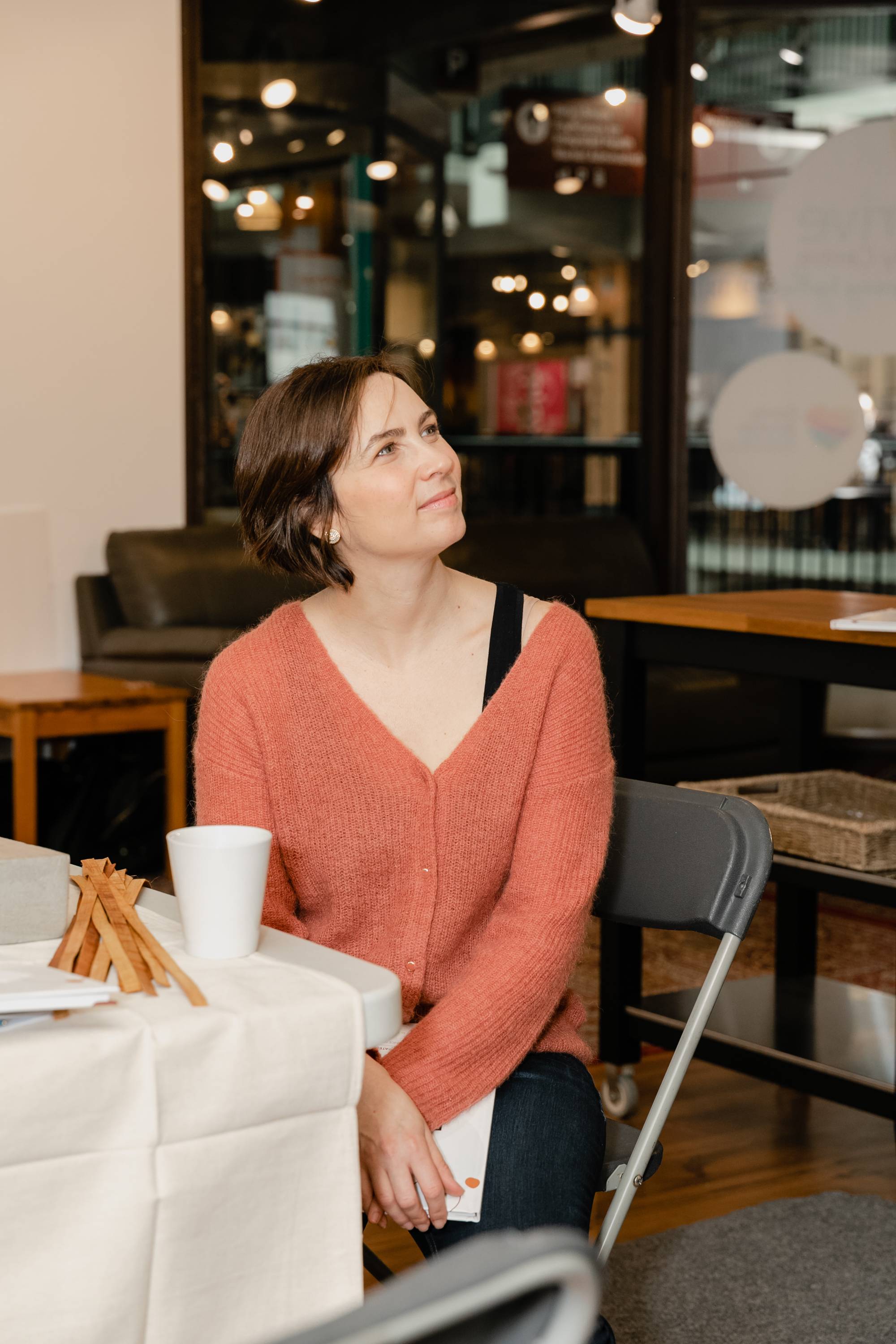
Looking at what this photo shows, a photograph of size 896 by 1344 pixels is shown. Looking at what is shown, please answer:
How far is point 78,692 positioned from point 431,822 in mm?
2605

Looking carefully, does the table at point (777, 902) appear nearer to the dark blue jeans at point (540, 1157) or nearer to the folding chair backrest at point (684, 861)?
the folding chair backrest at point (684, 861)

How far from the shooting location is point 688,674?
5176mm

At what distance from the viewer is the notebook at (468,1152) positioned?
1448mm

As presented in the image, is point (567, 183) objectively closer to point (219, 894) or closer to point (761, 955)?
point (761, 955)

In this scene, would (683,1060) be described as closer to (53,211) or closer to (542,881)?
(542,881)

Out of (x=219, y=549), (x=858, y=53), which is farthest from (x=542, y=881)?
(x=858, y=53)

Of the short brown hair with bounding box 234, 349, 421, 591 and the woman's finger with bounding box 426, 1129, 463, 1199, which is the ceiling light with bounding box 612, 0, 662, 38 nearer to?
the short brown hair with bounding box 234, 349, 421, 591

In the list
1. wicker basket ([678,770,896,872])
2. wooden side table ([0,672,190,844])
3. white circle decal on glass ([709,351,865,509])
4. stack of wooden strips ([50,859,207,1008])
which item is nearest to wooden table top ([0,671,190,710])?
wooden side table ([0,672,190,844])

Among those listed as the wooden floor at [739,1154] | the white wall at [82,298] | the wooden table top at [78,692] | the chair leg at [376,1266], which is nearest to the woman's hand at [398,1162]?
the chair leg at [376,1266]

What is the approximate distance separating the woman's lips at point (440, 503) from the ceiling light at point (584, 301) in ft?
13.7

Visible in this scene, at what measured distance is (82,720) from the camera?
394 cm

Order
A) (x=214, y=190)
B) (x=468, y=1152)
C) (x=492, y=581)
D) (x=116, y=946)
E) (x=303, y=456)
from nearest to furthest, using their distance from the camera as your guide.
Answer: (x=116, y=946)
(x=468, y=1152)
(x=303, y=456)
(x=492, y=581)
(x=214, y=190)

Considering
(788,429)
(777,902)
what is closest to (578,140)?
(788,429)

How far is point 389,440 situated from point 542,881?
49cm
